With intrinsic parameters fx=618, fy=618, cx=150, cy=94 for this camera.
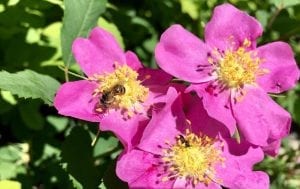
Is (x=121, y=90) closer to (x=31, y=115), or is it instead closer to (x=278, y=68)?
(x=278, y=68)

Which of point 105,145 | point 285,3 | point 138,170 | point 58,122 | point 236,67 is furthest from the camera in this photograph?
point 58,122

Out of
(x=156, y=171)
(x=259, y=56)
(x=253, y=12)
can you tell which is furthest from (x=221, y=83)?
(x=253, y=12)

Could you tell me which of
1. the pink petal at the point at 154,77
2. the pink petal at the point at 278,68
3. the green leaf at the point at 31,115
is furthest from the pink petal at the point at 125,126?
the green leaf at the point at 31,115

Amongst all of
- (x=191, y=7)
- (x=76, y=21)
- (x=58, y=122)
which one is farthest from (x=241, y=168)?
(x=58, y=122)

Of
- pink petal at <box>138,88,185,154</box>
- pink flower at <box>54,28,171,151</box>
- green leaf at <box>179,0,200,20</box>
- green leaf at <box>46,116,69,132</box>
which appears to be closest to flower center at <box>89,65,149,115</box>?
pink flower at <box>54,28,171,151</box>

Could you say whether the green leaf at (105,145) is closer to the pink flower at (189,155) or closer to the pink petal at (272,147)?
the pink flower at (189,155)

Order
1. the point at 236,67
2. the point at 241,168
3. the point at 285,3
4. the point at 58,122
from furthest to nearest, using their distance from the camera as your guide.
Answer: the point at 58,122, the point at 285,3, the point at 236,67, the point at 241,168

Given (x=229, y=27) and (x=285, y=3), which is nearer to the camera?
(x=229, y=27)

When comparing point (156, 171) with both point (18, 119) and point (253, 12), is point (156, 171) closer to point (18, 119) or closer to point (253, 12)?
point (18, 119)
